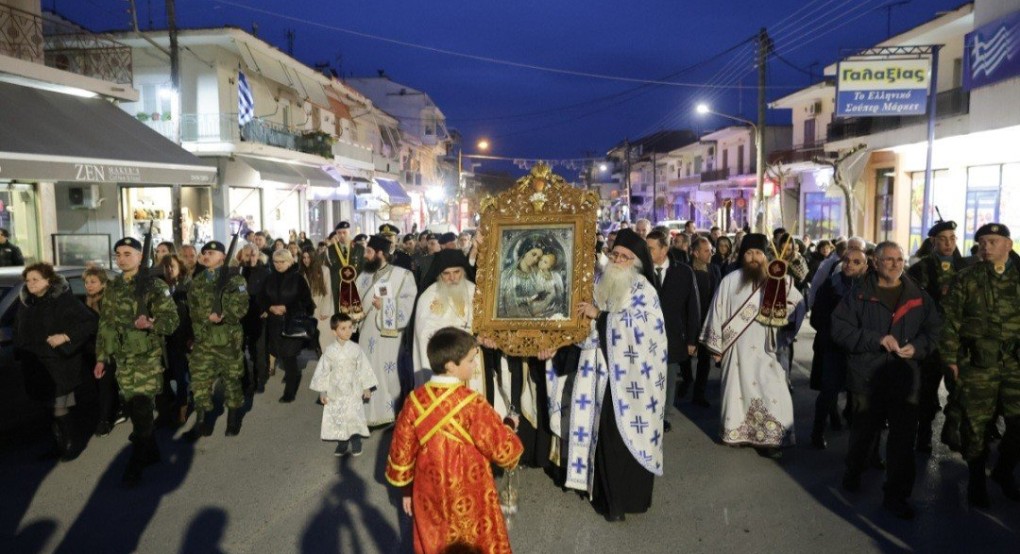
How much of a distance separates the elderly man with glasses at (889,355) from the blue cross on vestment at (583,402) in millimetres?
1897

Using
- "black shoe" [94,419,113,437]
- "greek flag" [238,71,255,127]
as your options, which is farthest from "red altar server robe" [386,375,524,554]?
"greek flag" [238,71,255,127]

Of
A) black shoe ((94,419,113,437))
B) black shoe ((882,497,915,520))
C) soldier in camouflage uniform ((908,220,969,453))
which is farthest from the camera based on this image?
black shoe ((94,419,113,437))

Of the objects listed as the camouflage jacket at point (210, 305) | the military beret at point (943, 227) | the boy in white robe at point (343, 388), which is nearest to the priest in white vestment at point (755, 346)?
the military beret at point (943, 227)

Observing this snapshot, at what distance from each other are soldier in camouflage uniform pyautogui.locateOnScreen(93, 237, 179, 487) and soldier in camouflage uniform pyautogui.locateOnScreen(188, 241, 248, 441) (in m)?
0.74

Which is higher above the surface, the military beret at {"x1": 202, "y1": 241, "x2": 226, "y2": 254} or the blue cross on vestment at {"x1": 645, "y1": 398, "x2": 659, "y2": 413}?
the military beret at {"x1": 202, "y1": 241, "x2": 226, "y2": 254}

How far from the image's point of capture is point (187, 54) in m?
22.7

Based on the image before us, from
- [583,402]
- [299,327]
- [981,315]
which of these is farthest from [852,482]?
[299,327]

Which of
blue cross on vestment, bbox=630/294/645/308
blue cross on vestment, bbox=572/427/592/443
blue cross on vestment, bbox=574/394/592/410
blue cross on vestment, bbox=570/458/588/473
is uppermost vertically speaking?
blue cross on vestment, bbox=630/294/645/308

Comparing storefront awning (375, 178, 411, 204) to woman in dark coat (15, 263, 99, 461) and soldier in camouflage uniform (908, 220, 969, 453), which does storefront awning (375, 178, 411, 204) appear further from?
soldier in camouflage uniform (908, 220, 969, 453)

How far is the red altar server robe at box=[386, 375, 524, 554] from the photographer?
3396mm

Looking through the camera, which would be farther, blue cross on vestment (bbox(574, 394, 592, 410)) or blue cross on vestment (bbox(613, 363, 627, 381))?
blue cross on vestment (bbox(574, 394, 592, 410))

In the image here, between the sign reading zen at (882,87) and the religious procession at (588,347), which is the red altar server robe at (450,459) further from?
the sign reading zen at (882,87)

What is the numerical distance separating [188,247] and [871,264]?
7.96 meters

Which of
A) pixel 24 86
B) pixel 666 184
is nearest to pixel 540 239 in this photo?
pixel 24 86
